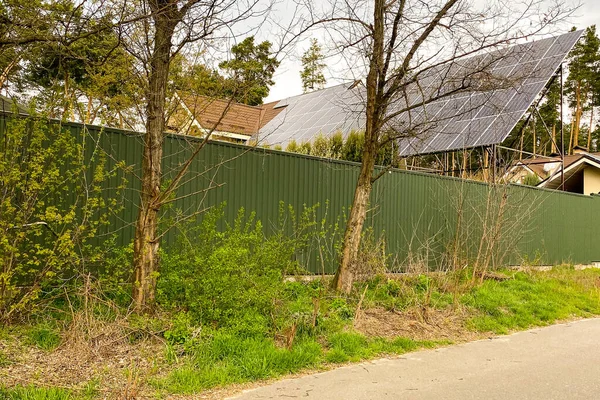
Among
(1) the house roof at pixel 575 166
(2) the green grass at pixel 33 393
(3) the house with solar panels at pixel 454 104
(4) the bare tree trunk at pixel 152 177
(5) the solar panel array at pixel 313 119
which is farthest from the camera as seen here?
(1) the house roof at pixel 575 166

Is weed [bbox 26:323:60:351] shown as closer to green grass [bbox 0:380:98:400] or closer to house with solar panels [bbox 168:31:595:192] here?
green grass [bbox 0:380:98:400]

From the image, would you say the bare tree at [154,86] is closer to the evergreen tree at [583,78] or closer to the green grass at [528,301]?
the green grass at [528,301]

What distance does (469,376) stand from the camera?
4.90 meters

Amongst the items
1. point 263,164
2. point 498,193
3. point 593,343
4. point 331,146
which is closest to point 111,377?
point 263,164

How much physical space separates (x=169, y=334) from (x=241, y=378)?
3.24ft

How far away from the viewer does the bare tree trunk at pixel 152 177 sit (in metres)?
5.30

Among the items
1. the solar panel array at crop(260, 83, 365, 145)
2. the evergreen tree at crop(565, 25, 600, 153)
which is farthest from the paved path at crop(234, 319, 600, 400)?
the evergreen tree at crop(565, 25, 600, 153)

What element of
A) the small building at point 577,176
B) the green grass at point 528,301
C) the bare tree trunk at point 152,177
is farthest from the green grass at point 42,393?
the small building at point 577,176

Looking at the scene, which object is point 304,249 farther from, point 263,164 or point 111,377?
point 111,377

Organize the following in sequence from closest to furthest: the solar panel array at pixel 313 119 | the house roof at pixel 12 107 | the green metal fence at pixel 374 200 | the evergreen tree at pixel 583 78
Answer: the house roof at pixel 12 107 → the green metal fence at pixel 374 200 → the solar panel array at pixel 313 119 → the evergreen tree at pixel 583 78

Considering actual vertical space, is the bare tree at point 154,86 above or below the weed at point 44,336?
above

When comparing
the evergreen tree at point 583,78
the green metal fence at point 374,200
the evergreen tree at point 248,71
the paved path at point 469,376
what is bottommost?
the paved path at point 469,376

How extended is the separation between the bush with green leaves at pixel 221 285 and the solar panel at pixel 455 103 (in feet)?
5.34

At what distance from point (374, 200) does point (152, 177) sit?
5.59 metres
